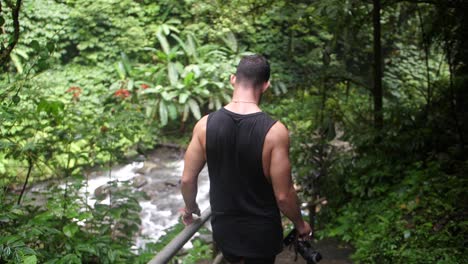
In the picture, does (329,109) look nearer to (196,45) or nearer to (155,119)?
(155,119)

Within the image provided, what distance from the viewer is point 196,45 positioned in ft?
39.9

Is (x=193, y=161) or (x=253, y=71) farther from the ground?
(x=253, y=71)

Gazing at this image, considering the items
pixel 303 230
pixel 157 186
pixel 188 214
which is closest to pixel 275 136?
pixel 303 230

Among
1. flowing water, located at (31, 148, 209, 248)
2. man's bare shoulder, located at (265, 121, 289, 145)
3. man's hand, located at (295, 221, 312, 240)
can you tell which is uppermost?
man's bare shoulder, located at (265, 121, 289, 145)

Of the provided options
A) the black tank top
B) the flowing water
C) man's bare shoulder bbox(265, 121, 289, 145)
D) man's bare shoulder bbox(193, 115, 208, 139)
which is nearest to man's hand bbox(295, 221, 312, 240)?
the black tank top

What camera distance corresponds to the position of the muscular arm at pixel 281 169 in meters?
2.06

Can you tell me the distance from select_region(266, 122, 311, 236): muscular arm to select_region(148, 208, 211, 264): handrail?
1.65 feet

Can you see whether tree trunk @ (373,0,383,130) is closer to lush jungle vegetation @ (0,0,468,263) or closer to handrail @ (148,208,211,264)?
lush jungle vegetation @ (0,0,468,263)

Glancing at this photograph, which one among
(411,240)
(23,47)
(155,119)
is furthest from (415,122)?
(23,47)

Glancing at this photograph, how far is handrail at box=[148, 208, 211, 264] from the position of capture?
80.2 inches

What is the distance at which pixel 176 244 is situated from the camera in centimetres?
221

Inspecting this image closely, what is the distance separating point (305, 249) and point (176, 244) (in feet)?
2.11

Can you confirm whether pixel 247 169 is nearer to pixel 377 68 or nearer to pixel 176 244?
pixel 176 244

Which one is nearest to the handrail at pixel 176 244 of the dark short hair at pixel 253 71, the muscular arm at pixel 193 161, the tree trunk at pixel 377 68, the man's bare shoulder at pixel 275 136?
the muscular arm at pixel 193 161
